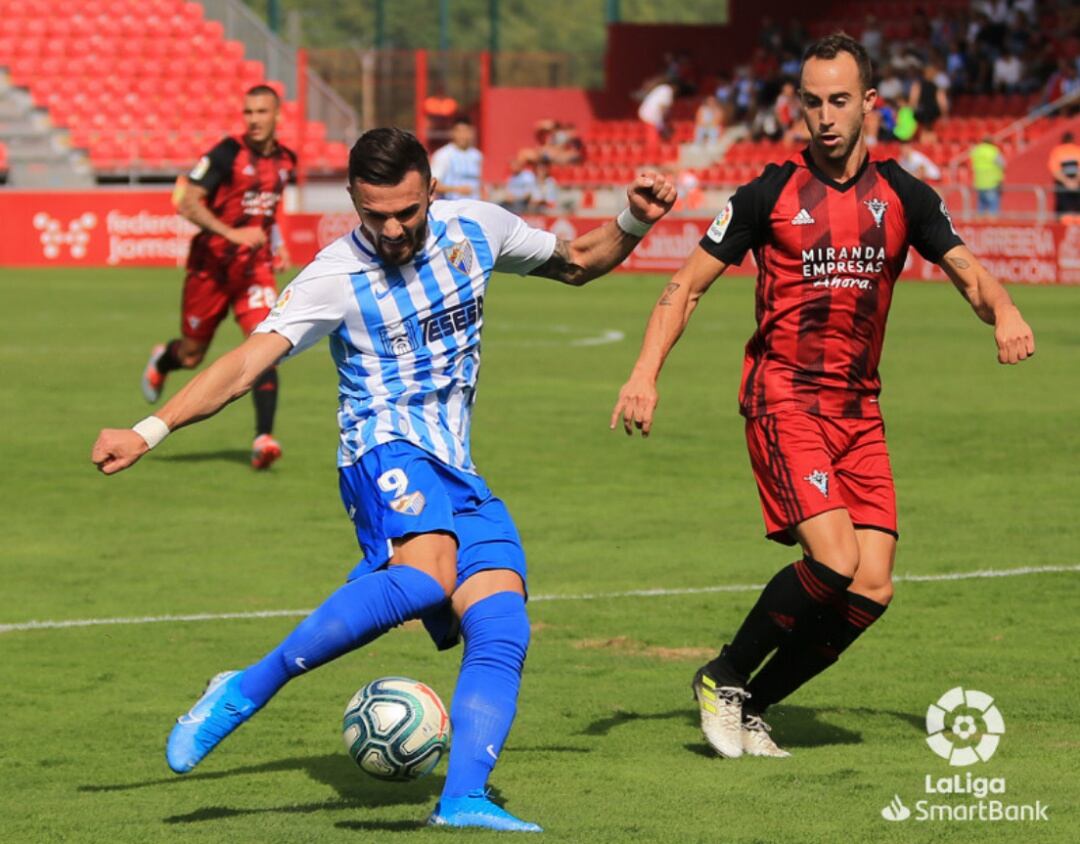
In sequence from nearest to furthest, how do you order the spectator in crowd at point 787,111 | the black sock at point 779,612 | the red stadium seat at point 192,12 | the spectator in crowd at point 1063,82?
the black sock at point 779,612
the spectator in crowd at point 1063,82
the spectator in crowd at point 787,111
the red stadium seat at point 192,12

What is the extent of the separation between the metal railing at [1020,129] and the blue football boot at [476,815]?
29758 mm

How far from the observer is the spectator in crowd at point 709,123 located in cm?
4019

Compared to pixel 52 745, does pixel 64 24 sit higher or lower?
lower

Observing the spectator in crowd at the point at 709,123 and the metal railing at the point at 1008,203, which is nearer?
the metal railing at the point at 1008,203

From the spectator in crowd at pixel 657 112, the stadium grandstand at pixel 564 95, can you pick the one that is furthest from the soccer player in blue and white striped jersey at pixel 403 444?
the spectator in crowd at pixel 657 112

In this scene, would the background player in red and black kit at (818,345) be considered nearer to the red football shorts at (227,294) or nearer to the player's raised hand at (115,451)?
the player's raised hand at (115,451)

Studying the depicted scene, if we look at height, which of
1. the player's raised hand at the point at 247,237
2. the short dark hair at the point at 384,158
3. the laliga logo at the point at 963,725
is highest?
the short dark hair at the point at 384,158

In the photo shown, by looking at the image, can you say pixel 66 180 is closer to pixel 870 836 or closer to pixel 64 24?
pixel 64 24

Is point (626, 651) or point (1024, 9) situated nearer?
point (626, 651)

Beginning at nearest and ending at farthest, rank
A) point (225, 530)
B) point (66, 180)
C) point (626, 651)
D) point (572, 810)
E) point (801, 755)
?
point (572, 810), point (801, 755), point (626, 651), point (225, 530), point (66, 180)

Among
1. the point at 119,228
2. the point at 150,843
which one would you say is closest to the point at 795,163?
the point at 150,843

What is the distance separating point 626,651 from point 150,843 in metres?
2.99

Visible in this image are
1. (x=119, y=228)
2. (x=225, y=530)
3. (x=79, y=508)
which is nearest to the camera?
(x=225, y=530)

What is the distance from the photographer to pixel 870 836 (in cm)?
508
